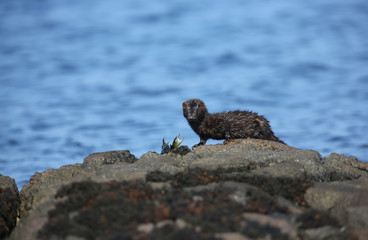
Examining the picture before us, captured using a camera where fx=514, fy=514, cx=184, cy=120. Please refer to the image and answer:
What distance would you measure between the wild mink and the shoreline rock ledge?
340 cm

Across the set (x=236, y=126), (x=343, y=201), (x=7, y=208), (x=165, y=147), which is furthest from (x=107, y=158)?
(x=343, y=201)

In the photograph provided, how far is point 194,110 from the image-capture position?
46.6ft

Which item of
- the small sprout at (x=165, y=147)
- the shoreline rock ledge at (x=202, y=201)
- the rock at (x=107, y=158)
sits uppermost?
the small sprout at (x=165, y=147)

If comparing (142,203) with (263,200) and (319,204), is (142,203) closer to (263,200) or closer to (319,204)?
(263,200)

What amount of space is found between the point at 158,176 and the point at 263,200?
198cm

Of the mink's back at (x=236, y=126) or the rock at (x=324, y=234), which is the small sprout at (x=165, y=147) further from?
the rock at (x=324, y=234)

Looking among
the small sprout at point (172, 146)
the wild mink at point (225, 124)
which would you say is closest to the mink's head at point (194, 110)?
the wild mink at point (225, 124)

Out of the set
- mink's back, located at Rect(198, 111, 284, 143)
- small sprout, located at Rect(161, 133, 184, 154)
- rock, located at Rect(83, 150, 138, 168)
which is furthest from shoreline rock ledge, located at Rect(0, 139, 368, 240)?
mink's back, located at Rect(198, 111, 284, 143)

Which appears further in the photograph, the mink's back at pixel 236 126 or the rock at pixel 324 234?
the mink's back at pixel 236 126

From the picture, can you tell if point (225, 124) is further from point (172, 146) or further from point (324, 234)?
point (324, 234)

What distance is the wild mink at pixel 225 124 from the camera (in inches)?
559

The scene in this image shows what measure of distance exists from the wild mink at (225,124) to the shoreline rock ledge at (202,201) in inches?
134

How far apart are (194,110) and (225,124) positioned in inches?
36.9

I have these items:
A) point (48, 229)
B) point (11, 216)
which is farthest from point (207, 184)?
point (11, 216)
